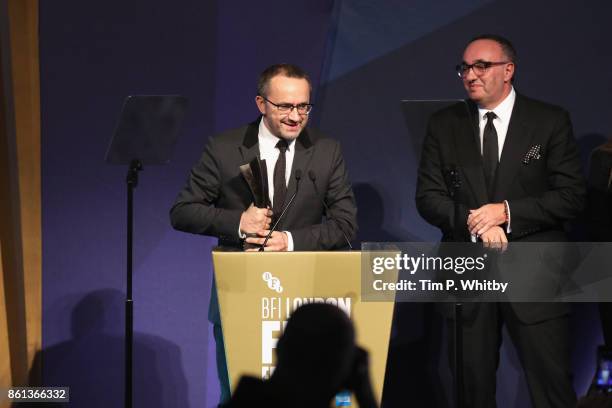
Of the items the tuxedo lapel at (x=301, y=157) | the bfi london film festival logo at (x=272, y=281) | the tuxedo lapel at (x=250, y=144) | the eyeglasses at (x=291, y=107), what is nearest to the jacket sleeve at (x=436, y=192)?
the tuxedo lapel at (x=301, y=157)

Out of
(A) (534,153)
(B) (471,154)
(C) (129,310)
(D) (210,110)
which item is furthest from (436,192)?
(D) (210,110)

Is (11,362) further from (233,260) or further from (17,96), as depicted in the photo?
(233,260)

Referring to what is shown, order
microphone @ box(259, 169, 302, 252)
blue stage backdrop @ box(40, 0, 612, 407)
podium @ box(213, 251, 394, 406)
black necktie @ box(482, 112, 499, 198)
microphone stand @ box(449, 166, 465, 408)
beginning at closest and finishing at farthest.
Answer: podium @ box(213, 251, 394, 406) → microphone @ box(259, 169, 302, 252) → microphone stand @ box(449, 166, 465, 408) → black necktie @ box(482, 112, 499, 198) → blue stage backdrop @ box(40, 0, 612, 407)

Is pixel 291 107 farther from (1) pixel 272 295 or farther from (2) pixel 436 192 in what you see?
(1) pixel 272 295

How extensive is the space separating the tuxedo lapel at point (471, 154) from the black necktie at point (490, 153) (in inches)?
1.2

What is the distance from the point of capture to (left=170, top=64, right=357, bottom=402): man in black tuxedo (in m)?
4.48

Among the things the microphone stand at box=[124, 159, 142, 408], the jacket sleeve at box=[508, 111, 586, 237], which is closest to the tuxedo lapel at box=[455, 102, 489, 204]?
the jacket sleeve at box=[508, 111, 586, 237]

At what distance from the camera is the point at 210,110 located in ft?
19.1

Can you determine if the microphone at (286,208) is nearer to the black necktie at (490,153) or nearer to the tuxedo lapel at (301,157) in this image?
the tuxedo lapel at (301,157)

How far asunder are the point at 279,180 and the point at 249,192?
15 cm

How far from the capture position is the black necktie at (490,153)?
→ 4680mm

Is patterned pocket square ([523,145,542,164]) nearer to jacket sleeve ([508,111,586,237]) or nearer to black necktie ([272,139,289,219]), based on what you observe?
jacket sleeve ([508,111,586,237])

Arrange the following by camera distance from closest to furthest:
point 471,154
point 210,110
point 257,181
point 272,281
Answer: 1. point 272,281
2. point 257,181
3. point 471,154
4. point 210,110

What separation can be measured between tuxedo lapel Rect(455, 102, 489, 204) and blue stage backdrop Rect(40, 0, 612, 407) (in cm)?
98
